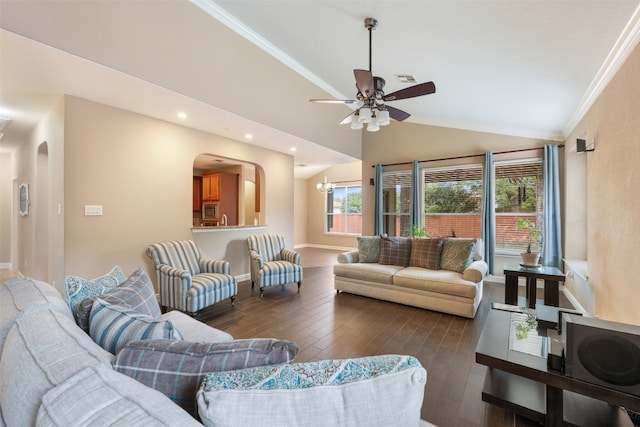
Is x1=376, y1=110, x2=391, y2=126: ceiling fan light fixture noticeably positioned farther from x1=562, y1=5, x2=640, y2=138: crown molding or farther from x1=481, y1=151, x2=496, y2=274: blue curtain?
x1=481, y1=151, x2=496, y2=274: blue curtain

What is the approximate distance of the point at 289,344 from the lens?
894 millimetres

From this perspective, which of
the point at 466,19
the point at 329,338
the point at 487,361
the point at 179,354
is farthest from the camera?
the point at 329,338

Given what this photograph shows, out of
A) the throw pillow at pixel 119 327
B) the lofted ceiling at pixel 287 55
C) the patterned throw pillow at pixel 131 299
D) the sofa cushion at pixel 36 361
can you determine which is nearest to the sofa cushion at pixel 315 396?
the sofa cushion at pixel 36 361

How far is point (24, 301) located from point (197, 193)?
667 cm

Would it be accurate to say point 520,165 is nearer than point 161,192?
No

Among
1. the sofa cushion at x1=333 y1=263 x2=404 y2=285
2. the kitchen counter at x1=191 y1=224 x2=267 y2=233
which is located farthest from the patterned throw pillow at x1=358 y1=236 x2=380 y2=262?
the kitchen counter at x1=191 y1=224 x2=267 y2=233

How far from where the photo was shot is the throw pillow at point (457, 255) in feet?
12.3

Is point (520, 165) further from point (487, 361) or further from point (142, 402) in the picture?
point (142, 402)

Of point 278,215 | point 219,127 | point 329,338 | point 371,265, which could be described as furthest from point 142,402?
point 278,215

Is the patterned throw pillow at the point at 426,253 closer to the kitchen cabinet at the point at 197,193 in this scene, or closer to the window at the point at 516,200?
the window at the point at 516,200

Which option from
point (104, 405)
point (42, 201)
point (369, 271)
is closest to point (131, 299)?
point (104, 405)

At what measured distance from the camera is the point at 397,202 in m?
6.53

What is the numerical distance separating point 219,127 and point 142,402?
13.7 ft

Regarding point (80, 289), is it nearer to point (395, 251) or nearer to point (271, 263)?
point (271, 263)
